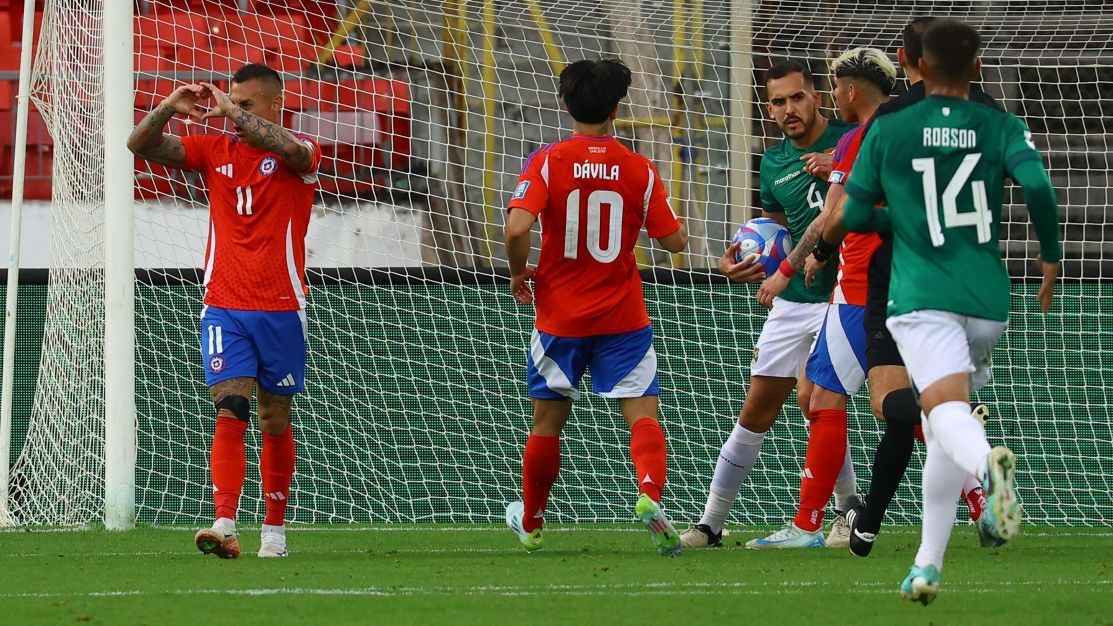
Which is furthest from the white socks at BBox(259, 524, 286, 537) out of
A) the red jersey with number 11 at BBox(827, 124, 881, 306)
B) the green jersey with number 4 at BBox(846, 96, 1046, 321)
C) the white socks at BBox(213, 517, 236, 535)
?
the green jersey with number 4 at BBox(846, 96, 1046, 321)

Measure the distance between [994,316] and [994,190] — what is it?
1.09 ft

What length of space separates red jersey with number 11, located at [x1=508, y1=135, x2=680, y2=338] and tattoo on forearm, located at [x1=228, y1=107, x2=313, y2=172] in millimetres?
814

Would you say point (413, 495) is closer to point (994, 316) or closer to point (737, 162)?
point (737, 162)

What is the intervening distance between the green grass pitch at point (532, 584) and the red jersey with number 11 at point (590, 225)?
897mm

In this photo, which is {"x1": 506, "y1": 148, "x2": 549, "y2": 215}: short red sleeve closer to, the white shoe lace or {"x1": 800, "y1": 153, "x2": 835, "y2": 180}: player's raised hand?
{"x1": 800, "y1": 153, "x2": 835, "y2": 180}: player's raised hand

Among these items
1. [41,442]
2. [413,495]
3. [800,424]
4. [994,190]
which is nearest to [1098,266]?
[800,424]

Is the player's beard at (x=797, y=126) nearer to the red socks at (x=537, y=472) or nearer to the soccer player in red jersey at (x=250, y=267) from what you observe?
the red socks at (x=537, y=472)

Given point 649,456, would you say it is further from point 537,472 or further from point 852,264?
point 852,264

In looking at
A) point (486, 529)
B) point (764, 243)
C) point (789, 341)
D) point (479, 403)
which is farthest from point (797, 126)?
point (479, 403)

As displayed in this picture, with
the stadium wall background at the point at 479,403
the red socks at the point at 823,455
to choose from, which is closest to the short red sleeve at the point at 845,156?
the red socks at the point at 823,455

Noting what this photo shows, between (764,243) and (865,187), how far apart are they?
2.01 meters

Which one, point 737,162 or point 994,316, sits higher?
point 737,162

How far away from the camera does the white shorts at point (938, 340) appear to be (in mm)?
4254

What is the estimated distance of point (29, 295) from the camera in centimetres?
897
